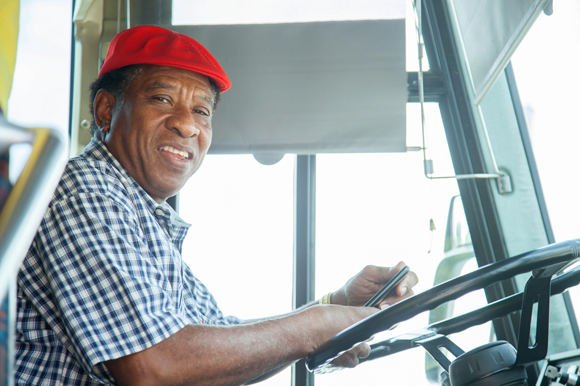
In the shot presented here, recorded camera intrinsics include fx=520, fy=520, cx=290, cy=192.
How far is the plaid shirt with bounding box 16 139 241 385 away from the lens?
31.3 inches

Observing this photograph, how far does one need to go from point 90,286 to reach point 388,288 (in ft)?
1.91

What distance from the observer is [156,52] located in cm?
132

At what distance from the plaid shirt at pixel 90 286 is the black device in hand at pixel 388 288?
0.39 m

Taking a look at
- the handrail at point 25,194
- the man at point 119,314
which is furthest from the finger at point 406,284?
the handrail at point 25,194

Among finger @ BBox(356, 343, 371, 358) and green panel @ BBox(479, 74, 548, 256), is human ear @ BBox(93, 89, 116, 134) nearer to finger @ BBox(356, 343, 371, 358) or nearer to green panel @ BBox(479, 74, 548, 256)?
finger @ BBox(356, 343, 371, 358)

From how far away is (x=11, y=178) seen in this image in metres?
0.26

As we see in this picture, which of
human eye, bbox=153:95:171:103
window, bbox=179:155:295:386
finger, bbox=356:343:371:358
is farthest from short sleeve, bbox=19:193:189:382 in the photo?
window, bbox=179:155:295:386

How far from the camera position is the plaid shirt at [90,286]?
0.79 meters

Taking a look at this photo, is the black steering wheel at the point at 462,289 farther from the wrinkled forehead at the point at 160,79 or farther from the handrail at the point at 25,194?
the wrinkled forehead at the point at 160,79

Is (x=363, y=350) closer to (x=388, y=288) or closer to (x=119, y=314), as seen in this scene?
(x=388, y=288)

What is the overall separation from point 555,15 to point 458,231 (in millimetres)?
787

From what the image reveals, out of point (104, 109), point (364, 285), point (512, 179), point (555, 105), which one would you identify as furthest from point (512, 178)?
point (104, 109)

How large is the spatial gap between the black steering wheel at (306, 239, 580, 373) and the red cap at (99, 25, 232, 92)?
81 centimetres

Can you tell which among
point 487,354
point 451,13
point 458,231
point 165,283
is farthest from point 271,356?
point 451,13
